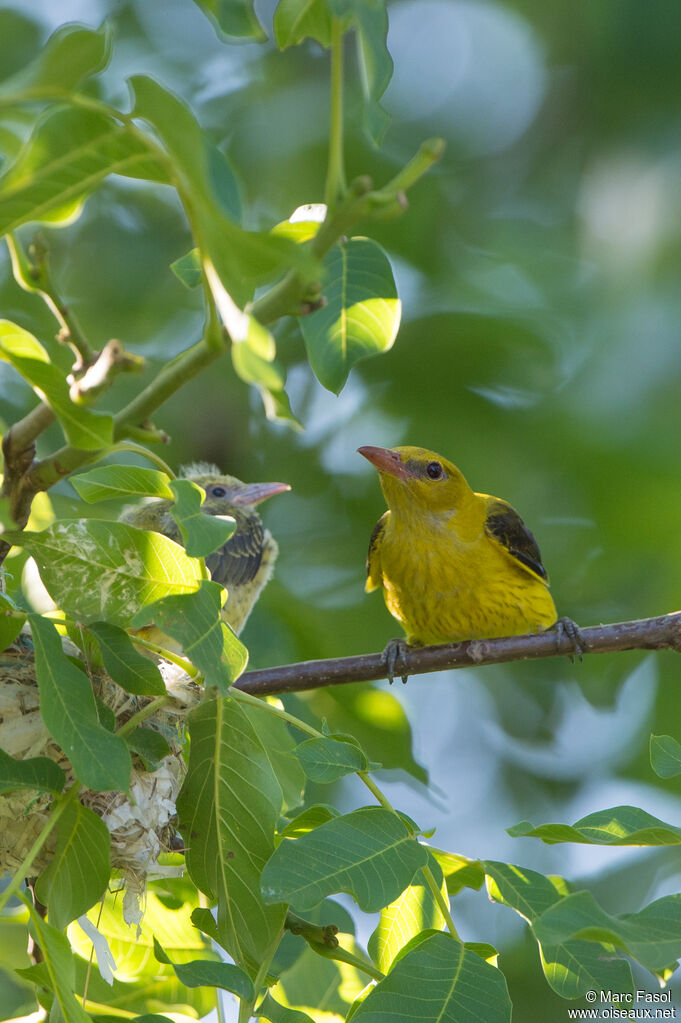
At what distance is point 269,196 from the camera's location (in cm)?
573

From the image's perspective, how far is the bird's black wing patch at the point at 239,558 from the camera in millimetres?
3781

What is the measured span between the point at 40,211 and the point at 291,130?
4803 millimetres

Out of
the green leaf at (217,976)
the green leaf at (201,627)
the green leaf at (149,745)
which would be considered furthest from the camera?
the green leaf at (149,745)

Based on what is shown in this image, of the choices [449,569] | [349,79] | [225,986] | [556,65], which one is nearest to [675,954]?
[225,986]

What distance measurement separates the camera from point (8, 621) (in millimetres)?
1774

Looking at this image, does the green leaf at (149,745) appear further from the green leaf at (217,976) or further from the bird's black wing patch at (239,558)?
the bird's black wing patch at (239,558)

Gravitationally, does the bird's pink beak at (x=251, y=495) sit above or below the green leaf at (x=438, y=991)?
below

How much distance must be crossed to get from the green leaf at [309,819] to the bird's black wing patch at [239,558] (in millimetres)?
1806

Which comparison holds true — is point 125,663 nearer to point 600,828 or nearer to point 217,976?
point 217,976

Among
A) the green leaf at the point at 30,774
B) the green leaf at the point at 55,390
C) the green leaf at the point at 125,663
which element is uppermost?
the green leaf at the point at 55,390

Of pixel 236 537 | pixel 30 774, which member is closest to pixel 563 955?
pixel 30 774

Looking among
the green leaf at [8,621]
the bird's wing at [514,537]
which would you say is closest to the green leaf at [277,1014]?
the green leaf at [8,621]

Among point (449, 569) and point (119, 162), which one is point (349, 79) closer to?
point (449, 569)

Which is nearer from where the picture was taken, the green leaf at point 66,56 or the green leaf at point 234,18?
the green leaf at point 66,56
